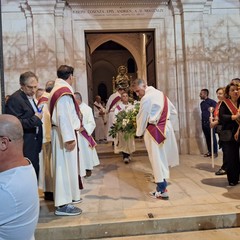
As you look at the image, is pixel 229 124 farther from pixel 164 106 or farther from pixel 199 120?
pixel 199 120

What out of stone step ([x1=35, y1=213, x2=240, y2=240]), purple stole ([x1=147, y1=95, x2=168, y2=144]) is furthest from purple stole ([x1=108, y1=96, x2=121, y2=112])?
stone step ([x1=35, y1=213, x2=240, y2=240])

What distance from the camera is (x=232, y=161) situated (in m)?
5.62

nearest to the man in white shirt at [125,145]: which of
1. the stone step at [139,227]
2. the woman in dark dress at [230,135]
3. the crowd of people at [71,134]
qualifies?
the crowd of people at [71,134]

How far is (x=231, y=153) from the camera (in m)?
5.66

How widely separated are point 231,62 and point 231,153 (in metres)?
4.66

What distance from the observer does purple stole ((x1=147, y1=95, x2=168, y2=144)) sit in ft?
16.6

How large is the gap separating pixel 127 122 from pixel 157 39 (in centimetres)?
→ 329

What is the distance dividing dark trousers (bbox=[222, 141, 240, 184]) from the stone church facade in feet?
11.9

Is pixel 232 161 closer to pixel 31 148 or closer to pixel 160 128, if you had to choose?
pixel 160 128

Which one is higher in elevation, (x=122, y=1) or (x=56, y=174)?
Result: (x=122, y=1)

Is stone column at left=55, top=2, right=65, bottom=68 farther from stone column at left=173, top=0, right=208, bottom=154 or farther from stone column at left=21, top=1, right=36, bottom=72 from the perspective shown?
stone column at left=173, top=0, right=208, bottom=154

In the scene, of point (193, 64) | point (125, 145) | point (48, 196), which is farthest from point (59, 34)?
point (48, 196)

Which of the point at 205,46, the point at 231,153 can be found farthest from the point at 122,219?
the point at 205,46

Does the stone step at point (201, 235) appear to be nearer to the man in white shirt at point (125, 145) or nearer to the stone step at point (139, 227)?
the stone step at point (139, 227)
